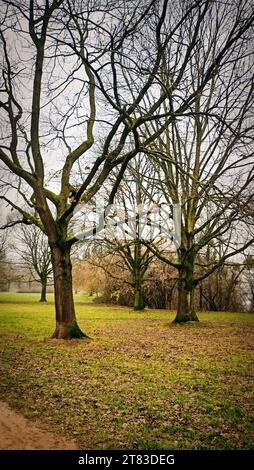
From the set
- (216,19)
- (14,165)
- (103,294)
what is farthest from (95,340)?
(103,294)

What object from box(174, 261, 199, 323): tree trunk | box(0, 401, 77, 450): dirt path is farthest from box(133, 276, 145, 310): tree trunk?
box(0, 401, 77, 450): dirt path

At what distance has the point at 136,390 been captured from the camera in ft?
19.2

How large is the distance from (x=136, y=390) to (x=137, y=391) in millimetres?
58

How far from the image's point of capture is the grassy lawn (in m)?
4.16

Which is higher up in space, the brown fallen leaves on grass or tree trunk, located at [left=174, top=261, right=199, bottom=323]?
tree trunk, located at [left=174, top=261, right=199, bottom=323]

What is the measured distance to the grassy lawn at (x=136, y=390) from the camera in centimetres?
416

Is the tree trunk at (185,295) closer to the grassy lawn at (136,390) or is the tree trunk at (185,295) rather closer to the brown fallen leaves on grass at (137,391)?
the grassy lawn at (136,390)

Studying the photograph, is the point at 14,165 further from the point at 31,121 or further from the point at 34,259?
the point at 34,259

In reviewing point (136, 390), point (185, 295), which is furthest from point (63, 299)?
point (185, 295)

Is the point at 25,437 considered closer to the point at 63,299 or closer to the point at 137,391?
the point at 137,391

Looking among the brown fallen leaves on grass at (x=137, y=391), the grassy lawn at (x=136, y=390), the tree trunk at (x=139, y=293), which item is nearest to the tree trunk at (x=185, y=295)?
the grassy lawn at (x=136, y=390)

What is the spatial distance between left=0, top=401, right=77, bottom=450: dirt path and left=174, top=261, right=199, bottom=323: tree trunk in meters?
12.3

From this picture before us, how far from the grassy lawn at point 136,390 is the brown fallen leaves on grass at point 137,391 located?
14mm

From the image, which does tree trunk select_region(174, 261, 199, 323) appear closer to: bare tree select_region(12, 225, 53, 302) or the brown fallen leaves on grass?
the brown fallen leaves on grass
